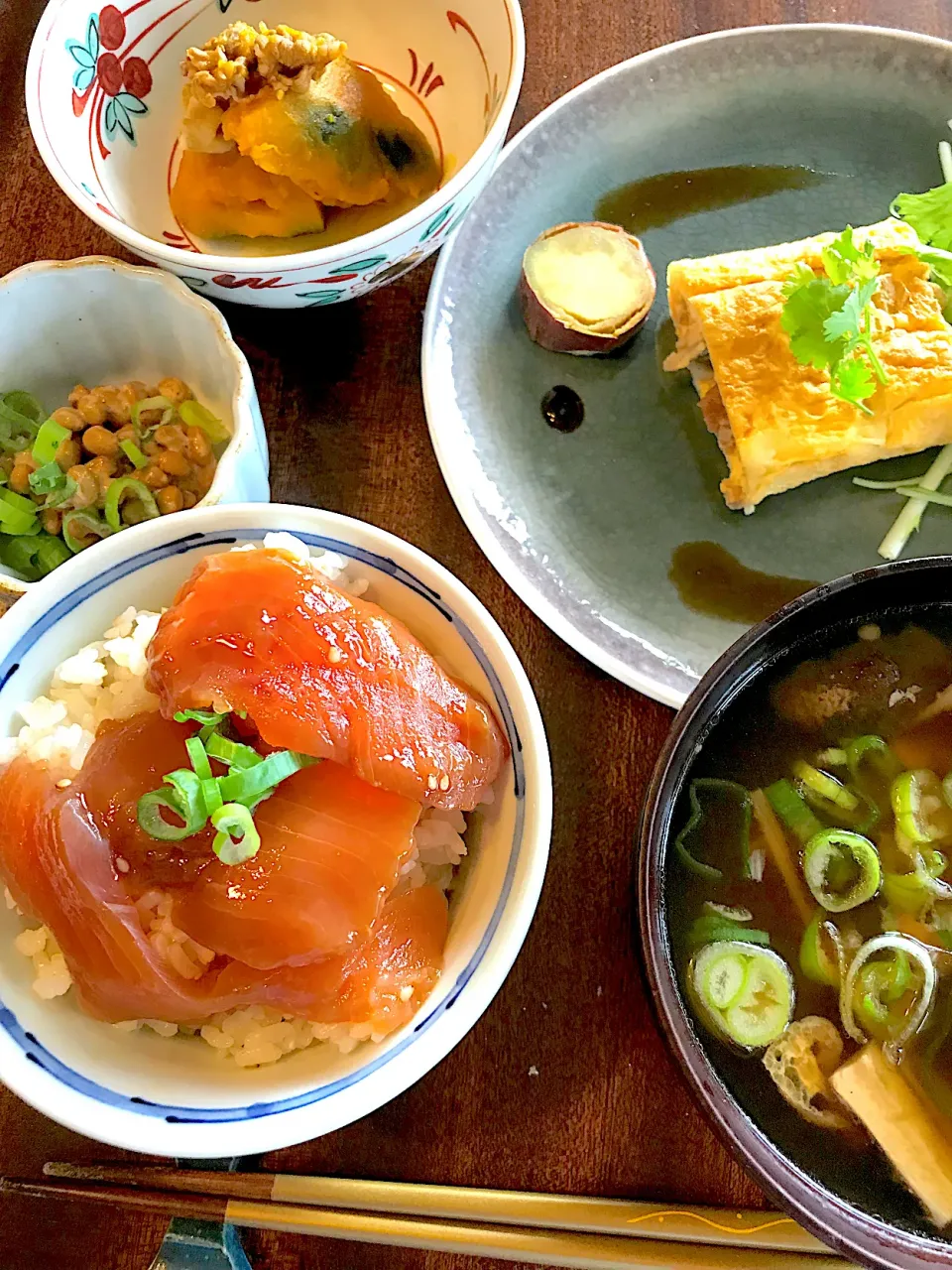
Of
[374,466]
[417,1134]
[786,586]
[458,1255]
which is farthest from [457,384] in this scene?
[458,1255]

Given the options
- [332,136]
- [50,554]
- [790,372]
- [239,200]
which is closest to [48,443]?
[50,554]

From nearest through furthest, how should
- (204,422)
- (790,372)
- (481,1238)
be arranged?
(481,1238) → (204,422) → (790,372)

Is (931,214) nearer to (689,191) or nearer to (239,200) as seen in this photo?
(689,191)

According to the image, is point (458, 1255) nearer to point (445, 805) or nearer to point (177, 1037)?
point (177, 1037)

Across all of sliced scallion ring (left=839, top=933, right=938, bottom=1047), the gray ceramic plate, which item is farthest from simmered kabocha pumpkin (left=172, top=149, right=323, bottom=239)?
sliced scallion ring (left=839, top=933, right=938, bottom=1047)

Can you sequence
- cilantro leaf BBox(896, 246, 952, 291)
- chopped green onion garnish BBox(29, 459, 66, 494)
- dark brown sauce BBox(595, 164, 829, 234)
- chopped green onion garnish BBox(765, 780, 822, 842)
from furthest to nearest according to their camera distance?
1. dark brown sauce BBox(595, 164, 829, 234)
2. cilantro leaf BBox(896, 246, 952, 291)
3. chopped green onion garnish BBox(29, 459, 66, 494)
4. chopped green onion garnish BBox(765, 780, 822, 842)

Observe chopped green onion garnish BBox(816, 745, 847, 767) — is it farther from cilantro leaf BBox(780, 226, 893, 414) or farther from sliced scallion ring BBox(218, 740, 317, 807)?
sliced scallion ring BBox(218, 740, 317, 807)

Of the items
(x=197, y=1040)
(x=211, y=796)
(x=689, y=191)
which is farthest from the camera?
(x=689, y=191)

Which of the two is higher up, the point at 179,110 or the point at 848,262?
the point at 179,110
